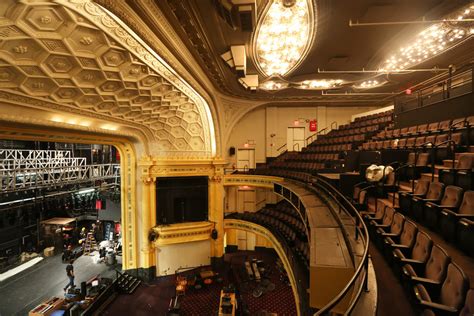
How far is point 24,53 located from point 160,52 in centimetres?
221

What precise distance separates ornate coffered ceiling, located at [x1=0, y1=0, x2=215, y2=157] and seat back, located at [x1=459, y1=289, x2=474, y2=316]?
479 centimetres

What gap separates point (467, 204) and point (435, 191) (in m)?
0.76

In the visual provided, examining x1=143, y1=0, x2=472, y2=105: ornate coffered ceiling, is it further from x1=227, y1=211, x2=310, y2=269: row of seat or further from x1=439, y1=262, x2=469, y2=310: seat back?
x1=227, y1=211, x2=310, y2=269: row of seat

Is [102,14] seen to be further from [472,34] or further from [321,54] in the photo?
[472,34]

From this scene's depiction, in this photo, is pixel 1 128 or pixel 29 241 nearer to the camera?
pixel 1 128

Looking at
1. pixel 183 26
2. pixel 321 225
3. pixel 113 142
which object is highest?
pixel 183 26

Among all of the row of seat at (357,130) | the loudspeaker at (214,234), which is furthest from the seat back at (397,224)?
the loudspeaker at (214,234)

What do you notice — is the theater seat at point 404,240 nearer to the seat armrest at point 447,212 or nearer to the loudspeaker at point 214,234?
the seat armrest at point 447,212

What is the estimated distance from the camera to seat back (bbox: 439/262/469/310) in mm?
1451

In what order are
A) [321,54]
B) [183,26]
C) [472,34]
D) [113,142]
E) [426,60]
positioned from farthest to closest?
[113,142] → [426,60] → [321,54] → [472,34] → [183,26]

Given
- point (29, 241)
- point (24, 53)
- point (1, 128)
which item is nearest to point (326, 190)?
point (24, 53)

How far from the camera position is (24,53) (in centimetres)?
366

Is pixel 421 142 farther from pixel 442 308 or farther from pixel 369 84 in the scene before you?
pixel 442 308

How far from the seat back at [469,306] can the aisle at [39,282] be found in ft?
35.1
